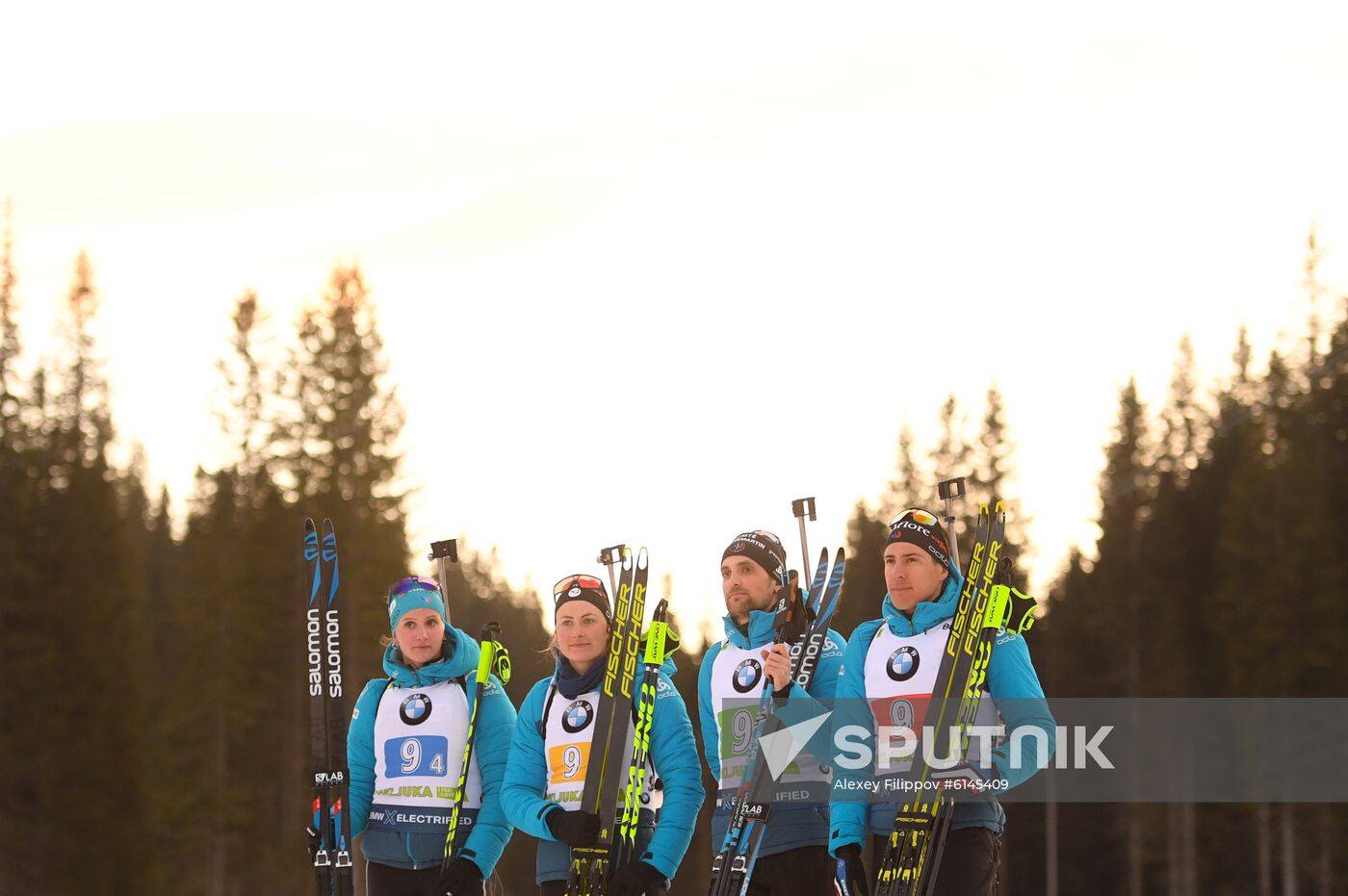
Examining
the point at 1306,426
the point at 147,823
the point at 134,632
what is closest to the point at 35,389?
the point at 134,632

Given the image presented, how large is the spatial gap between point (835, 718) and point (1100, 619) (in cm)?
4316

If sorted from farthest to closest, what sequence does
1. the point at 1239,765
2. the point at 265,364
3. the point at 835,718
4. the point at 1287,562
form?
the point at 265,364
the point at 1239,765
the point at 1287,562
the point at 835,718

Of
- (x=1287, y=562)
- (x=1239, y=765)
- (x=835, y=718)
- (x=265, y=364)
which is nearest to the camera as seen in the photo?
(x=835, y=718)

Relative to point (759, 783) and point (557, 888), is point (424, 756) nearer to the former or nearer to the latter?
point (557, 888)

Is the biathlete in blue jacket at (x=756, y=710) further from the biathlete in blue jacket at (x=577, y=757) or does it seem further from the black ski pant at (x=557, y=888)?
the black ski pant at (x=557, y=888)

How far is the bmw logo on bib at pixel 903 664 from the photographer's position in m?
7.04

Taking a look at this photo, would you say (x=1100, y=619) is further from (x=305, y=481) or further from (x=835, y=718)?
(x=835, y=718)

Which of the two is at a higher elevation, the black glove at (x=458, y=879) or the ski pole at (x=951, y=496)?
the ski pole at (x=951, y=496)

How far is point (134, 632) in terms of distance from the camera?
43.6 metres

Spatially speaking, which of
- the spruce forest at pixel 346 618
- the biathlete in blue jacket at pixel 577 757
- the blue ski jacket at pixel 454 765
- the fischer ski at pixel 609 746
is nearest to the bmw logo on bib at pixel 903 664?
the biathlete in blue jacket at pixel 577 757

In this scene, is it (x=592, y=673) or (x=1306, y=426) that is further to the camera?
(x=1306, y=426)

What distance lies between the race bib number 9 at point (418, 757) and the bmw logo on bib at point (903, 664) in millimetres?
2281

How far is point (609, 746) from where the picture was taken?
7.18m

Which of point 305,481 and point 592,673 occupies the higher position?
point 305,481
